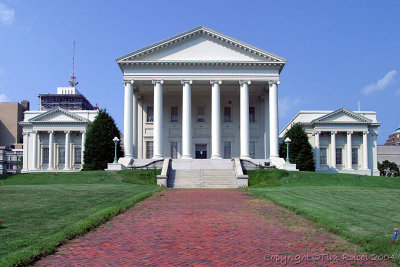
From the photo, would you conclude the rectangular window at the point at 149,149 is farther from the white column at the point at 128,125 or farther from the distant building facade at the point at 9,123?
the distant building facade at the point at 9,123

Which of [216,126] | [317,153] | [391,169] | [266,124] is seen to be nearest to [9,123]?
[216,126]

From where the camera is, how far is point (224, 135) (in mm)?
54969

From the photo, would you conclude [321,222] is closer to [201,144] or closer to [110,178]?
[110,178]

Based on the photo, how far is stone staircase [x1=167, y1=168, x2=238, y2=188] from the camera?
114 ft

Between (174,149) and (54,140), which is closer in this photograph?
(174,149)

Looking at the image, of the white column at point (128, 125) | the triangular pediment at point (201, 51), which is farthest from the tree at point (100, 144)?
the triangular pediment at point (201, 51)

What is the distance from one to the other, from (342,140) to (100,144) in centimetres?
3755

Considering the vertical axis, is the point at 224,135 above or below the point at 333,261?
above

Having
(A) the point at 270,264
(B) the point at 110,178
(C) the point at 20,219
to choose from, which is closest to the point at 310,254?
(A) the point at 270,264

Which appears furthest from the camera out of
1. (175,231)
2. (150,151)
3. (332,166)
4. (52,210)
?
(332,166)

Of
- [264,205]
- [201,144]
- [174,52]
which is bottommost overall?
[264,205]

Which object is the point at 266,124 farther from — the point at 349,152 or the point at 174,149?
the point at 349,152

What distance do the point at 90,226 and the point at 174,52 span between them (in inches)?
1506

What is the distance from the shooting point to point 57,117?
64.2 meters
